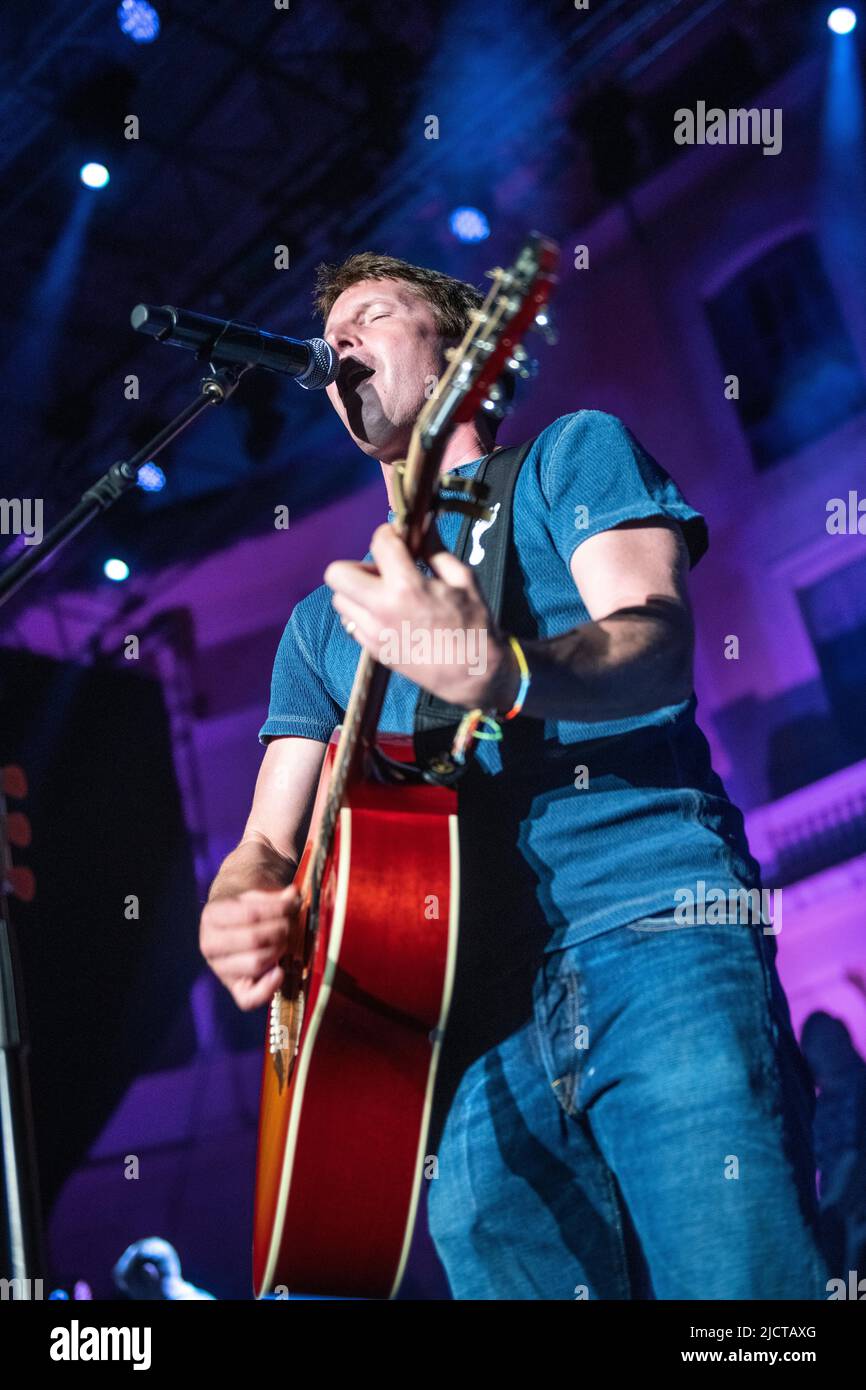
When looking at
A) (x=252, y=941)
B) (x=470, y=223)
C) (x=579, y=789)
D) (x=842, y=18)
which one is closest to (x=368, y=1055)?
(x=252, y=941)

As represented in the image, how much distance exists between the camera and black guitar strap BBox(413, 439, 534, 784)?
1.90m

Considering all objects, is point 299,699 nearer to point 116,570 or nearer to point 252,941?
point 252,941

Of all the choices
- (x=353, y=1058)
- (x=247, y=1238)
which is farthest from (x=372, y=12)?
(x=247, y=1238)

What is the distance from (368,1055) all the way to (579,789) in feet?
1.70

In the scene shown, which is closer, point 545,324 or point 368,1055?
point 545,324

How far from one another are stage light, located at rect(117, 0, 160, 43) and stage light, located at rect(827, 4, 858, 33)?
7.95 ft

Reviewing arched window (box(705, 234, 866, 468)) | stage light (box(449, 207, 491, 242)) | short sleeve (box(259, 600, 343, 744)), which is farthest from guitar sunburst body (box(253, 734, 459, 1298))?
stage light (box(449, 207, 491, 242))

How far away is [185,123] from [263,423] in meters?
1.24

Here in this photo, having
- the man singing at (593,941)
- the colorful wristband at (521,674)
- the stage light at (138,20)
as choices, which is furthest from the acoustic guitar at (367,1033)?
the stage light at (138,20)

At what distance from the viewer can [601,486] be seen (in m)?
1.79

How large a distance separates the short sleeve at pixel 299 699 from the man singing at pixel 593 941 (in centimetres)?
30

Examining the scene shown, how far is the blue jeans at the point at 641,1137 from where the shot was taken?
1.47 meters

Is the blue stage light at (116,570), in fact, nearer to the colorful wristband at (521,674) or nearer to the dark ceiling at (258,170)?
the dark ceiling at (258,170)

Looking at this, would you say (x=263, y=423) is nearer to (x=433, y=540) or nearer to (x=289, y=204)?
(x=289, y=204)
